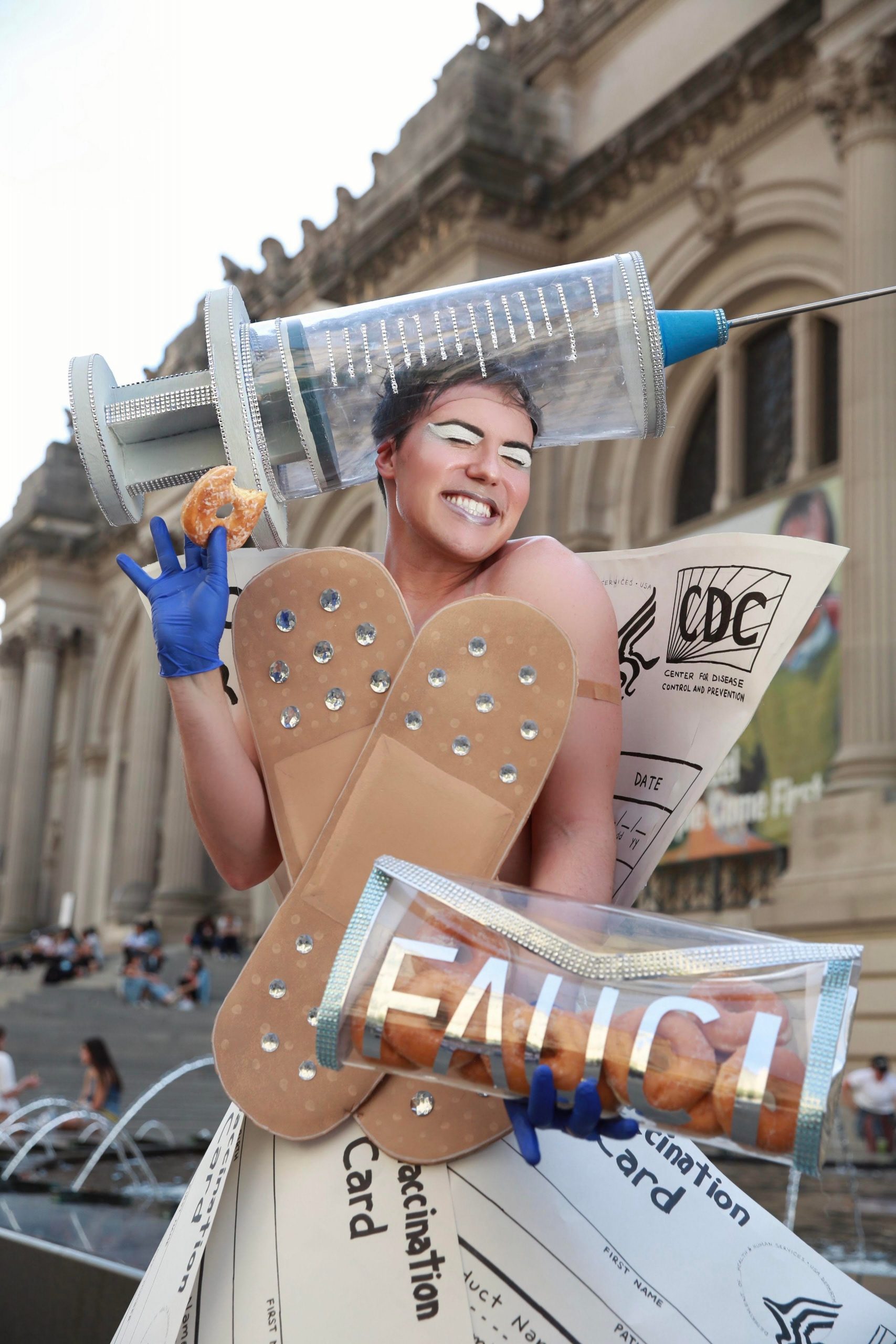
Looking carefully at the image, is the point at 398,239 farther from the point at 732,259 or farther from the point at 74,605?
the point at 74,605

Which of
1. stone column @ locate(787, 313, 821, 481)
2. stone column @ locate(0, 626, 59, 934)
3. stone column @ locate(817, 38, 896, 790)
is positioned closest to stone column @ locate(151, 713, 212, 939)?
stone column @ locate(0, 626, 59, 934)

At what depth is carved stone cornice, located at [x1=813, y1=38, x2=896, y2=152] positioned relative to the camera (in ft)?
52.8

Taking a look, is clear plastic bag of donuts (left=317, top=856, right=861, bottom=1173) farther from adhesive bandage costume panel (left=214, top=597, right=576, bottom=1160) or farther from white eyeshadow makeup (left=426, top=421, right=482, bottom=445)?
white eyeshadow makeup (left=426, top=421, right=482, bottom=445)

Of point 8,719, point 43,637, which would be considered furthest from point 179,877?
point 8,719

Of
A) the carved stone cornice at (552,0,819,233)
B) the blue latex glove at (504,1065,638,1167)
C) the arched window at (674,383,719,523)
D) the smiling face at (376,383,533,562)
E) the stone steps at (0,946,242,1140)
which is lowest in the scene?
the stone steps at (0,946,242,1140)

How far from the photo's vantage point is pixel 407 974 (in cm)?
146

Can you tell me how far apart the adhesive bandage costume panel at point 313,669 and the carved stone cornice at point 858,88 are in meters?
16.3

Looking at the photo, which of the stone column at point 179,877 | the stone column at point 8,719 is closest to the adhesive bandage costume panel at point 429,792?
the stone column at point 179,877

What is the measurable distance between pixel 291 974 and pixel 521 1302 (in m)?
0.49

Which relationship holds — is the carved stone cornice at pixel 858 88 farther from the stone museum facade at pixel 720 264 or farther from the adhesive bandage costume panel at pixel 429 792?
the adhesive bandage costume panel at pixel 429 792

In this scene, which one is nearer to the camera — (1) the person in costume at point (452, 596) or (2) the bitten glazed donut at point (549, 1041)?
(2) the bitten glazed donut at point (549, 1041)

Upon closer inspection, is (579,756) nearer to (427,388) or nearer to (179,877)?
(427,388)

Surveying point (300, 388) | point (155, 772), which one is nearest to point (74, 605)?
point (155, 772)

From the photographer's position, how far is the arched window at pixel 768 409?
65.7ft
